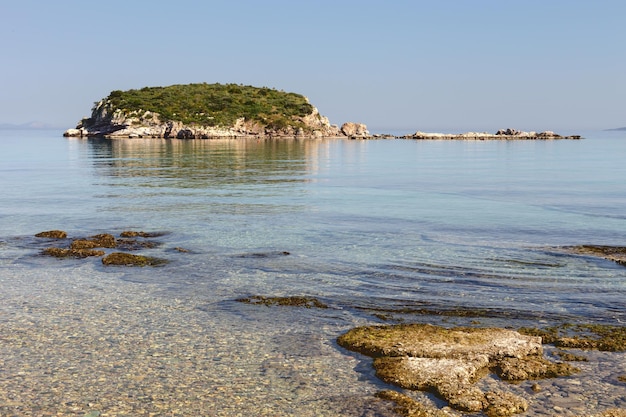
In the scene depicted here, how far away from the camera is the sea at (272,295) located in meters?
9.80

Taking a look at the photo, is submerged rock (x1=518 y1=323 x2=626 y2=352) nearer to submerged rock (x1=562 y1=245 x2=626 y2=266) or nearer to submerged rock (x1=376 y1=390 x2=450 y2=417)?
submerged rock (x1=376 y1=390 x2=450 y2=417)

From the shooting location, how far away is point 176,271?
17891mm

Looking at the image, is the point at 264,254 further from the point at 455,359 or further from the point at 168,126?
the point at 168,126

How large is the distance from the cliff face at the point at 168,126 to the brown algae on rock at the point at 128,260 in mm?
153712

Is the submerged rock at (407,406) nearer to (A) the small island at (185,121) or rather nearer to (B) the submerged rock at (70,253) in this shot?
(B) the submerged rock at (70,253)

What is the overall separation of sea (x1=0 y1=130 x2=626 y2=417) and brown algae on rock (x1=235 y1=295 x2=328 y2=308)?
114 millimetres

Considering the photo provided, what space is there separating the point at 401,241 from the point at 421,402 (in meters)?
13.0

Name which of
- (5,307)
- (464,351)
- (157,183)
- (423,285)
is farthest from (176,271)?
(157,183)

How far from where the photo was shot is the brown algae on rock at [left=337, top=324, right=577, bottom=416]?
947 cm

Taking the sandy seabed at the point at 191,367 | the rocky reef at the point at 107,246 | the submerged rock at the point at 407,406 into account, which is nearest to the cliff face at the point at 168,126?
the rocky reef at the point at 107,246

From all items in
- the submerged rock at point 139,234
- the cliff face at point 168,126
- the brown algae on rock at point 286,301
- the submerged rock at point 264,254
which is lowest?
the brown algae on rock at point 286,301

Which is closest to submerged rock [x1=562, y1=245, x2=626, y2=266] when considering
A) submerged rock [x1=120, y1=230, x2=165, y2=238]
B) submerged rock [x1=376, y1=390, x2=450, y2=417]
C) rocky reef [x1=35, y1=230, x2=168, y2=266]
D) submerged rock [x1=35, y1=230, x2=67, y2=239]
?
submerged rock [x1=376, y1=390, x2=450, y2=417]

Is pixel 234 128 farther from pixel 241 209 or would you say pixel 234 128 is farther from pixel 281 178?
pixel 241 209

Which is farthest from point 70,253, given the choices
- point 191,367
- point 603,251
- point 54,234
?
point 603,251
